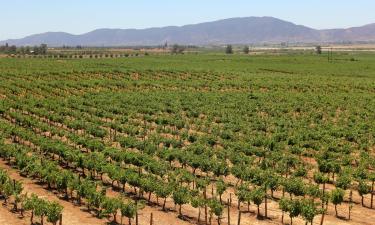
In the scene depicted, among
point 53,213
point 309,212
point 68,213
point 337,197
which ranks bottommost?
point 68,213

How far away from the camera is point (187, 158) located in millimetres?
26016

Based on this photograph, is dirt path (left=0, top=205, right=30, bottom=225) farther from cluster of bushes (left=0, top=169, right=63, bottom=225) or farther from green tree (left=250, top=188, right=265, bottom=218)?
green tree (left=250, top=188, right=265, bottom=218)

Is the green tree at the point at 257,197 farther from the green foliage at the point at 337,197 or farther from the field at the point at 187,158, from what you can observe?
the green foliage at the point at 337,197

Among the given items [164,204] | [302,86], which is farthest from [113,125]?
[302,86]

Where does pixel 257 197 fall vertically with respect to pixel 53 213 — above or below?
below

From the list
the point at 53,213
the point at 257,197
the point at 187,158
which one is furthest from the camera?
the point at 187,158

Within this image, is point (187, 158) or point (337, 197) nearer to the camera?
point (337, 197)

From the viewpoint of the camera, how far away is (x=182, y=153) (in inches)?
1065

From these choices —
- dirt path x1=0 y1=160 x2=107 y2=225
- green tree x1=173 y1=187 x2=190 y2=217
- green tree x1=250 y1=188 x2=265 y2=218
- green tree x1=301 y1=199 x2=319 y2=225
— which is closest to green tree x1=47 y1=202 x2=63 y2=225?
dirt path x1=0 y1=160 x2=107 y2=225

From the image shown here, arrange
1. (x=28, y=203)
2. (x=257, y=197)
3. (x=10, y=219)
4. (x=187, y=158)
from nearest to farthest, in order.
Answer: (x=28, y=203) < (x=10, y=219) < (x=257, y=197) < (x=187, y=158)

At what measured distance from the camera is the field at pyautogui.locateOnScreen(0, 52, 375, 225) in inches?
793

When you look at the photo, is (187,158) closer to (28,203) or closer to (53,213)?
(28,203)

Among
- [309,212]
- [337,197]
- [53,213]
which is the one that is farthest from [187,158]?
[53,213]

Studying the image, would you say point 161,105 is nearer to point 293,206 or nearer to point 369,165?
point 369,165
